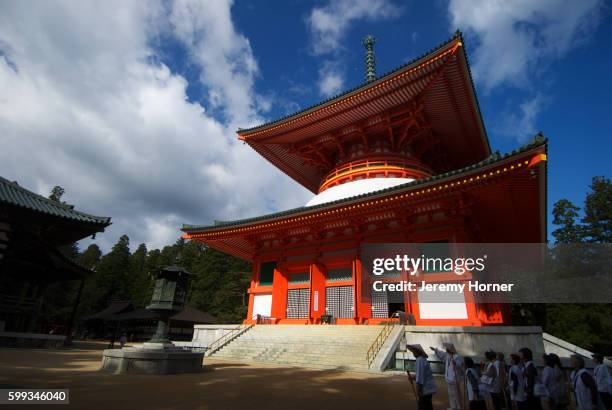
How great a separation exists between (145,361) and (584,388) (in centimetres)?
992

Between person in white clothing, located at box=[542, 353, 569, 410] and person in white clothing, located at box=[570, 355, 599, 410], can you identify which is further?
person in white clothing, located at box=[542, 353, 569, 410]

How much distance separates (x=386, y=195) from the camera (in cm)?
1349

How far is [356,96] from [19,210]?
15.6m

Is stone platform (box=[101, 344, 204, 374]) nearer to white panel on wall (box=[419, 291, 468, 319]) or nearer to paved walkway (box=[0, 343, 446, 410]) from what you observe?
paved walkway (box=[0, 343, 446, 410])

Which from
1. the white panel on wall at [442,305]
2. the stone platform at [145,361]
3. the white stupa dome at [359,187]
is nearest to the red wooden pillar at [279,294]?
the white stupa dome at [359,187]

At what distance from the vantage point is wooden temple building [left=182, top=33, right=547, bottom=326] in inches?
511

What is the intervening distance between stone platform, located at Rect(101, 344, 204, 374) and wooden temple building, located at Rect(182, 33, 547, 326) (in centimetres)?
777

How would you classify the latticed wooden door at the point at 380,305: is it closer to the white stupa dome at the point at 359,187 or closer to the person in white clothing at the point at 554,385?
the white stupa dome at the point at 359,187

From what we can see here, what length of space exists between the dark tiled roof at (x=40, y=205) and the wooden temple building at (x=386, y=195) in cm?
454

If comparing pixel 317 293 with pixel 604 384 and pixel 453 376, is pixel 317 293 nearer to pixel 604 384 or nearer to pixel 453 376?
pixel 453 376

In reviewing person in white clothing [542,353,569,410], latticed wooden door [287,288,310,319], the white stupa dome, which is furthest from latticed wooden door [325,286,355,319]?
person in white clothing [542,353,569,410]

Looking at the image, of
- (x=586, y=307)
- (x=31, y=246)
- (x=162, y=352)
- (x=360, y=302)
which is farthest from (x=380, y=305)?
(x=586, y=307)

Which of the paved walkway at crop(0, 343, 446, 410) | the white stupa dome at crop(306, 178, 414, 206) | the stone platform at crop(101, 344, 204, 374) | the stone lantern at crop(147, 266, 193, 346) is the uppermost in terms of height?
the white stupa dome at crop(306, 178, 414, 206)

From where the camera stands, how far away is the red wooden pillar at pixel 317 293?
16250mm
